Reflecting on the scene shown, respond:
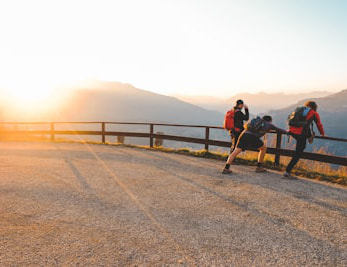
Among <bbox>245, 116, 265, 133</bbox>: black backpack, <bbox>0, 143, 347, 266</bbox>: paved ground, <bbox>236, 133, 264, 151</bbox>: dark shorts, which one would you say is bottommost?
<bbox>0, 143, 347, 266</bbox>: paved ground

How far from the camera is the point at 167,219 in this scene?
12.1ft

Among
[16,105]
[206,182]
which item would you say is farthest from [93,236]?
[16,105]

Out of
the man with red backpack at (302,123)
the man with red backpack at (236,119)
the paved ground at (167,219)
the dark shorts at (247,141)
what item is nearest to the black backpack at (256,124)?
the dark shorts at (247,141)

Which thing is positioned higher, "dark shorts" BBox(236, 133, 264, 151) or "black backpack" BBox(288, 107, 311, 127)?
"black backpack" BBox(288, 107, 311, 127)

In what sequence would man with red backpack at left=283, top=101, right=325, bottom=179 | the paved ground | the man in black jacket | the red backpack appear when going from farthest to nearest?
the red backpack
the man in black jacket
man with red backpack at left=283, top=101, right=325, bottom=179
the paved ground

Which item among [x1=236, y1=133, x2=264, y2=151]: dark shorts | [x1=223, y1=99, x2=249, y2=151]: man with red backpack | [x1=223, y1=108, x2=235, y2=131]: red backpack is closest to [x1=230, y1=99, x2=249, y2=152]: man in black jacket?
[x1=223, y1=99, x2=249, y2=151]: man with red backpack

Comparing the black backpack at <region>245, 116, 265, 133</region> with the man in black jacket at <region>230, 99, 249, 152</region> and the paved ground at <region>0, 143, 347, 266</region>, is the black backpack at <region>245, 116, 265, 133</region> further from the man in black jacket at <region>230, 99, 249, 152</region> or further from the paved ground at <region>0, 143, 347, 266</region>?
the paved ground at <region>0, 143, 347, 266</region>

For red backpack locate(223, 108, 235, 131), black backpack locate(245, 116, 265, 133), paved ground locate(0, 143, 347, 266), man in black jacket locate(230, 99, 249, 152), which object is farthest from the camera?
red backpack locate(223, 108, 235, 131)

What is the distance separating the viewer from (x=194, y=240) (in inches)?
122

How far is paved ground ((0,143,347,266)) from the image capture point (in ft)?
9.12

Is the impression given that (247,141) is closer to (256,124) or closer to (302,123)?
(256,124)

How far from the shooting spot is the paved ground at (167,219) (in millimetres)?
2781

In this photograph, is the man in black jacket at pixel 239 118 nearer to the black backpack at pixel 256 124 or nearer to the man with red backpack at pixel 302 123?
the black backpack at pixel 256 124

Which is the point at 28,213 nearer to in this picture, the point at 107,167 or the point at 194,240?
the point at 194,240
